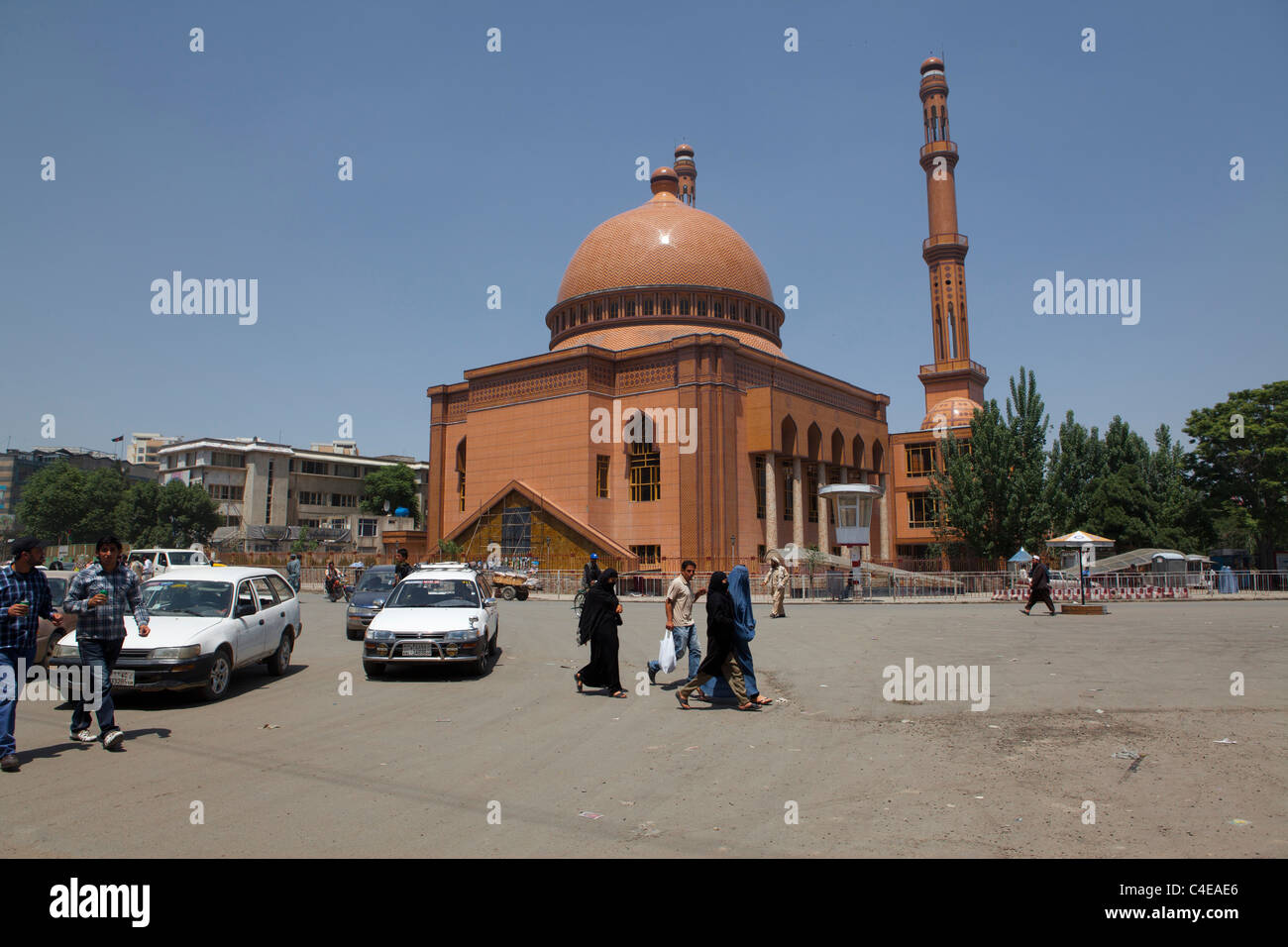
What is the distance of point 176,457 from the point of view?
77.1m

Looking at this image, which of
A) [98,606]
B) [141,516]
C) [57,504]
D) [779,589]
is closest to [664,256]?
[779,589]

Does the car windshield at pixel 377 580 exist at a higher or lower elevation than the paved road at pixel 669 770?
higher

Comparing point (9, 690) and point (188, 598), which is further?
point (188, 598)

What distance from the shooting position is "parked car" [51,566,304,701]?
28.5 feet

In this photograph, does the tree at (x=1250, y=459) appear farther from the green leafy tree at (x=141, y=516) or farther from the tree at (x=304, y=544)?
the green leafy tree at (x=141, y=516)

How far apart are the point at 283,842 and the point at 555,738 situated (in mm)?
3162

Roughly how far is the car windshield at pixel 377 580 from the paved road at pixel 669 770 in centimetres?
519

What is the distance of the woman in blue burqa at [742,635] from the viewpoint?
9031 mm

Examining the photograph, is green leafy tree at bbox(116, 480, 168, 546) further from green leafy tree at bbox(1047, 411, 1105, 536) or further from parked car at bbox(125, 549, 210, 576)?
green leafy tree at bbox(1047, 411, 1105, 536)

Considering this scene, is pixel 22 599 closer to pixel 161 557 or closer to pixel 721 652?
pixel 721 652

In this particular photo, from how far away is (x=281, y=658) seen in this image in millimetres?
11258

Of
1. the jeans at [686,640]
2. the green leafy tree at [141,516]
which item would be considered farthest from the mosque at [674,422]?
the green leafy tree at [141,516]

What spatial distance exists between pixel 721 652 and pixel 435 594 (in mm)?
4998

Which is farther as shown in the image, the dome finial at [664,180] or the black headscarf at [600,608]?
the dome finial at [664,180]
